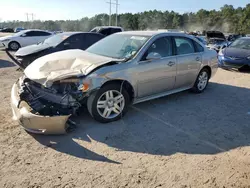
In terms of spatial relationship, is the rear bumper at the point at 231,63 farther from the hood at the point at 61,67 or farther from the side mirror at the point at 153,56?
the hood at the point at 61,67

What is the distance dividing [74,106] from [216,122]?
2.60 m

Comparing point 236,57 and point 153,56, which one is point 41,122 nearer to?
point 153,56

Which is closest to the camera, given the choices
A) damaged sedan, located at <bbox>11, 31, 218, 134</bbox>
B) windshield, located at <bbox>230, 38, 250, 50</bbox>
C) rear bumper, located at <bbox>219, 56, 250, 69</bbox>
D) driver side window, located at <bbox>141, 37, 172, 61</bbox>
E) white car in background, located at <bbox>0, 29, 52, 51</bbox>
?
damaged sedan, located at <bbox>11, 31, 218, 134</bbox>

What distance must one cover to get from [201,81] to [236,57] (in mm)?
3944

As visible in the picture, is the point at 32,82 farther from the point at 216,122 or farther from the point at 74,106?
the point at 216,122

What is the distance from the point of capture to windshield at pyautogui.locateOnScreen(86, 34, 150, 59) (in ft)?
15.8

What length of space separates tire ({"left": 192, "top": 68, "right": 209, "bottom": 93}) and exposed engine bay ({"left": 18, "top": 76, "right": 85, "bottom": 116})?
3426mm

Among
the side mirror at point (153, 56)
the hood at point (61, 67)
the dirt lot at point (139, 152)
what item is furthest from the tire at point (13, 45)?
the side mirror at point (153, 56)

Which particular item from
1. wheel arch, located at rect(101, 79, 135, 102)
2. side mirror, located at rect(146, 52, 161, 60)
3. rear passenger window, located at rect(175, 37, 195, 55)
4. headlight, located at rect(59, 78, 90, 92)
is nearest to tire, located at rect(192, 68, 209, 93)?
rear passenger window, located at rect(175, 37, 195, 55)

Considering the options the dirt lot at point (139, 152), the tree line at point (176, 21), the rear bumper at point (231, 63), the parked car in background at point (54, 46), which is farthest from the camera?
the tree line at point (176, 21)

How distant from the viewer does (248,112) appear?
5.20m

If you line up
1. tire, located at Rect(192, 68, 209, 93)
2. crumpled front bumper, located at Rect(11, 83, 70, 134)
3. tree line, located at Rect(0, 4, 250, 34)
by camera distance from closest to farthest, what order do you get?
crumpled front bumper, located at Rect(11, 83, 70, 134)
tire, located at Rect(192, 68, 209, 93)
tree line, located at Rect(0, 4, 250, 34)

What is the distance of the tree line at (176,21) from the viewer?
180ft

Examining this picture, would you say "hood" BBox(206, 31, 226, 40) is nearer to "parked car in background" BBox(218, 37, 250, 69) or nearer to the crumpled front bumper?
"parked car in background" BBox(218, 37, 250, 69)
